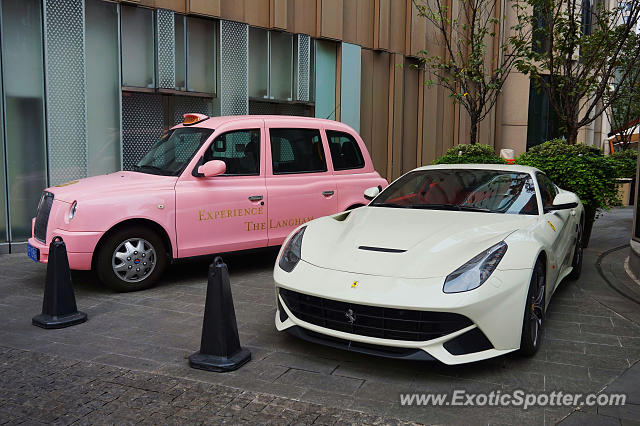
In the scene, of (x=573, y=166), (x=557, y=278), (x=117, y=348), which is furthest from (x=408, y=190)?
(x=573, y=166)

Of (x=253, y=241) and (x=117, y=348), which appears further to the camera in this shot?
(x=253, y=241)

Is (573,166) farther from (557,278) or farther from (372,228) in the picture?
(372,228)

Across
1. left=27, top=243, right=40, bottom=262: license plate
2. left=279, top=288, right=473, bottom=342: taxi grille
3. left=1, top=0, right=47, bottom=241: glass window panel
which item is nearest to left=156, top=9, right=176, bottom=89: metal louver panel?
left=1, top=0, right=47, bottom=241: glass window panel

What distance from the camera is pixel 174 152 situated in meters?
6.95

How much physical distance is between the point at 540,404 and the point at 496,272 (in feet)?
2.94

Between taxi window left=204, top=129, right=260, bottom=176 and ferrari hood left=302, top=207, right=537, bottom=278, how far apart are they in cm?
198

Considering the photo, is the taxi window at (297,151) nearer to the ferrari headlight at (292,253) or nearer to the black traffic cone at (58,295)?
the ferrari headlight at (292,253)

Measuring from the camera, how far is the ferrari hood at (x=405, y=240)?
4.22 metres

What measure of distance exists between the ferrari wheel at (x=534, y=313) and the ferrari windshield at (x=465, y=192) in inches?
30.2

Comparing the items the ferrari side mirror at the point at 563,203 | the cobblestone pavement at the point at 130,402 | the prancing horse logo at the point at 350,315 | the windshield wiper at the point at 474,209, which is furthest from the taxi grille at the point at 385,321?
the ferrari side mirror at the point at 563,203

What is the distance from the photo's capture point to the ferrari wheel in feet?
13.9

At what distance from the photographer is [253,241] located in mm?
7109

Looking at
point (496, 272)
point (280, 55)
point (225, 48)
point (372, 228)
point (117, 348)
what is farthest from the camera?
point (280, 55)

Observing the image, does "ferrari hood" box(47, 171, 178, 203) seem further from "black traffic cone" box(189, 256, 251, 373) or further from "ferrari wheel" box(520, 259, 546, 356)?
"ferrari wheel" box(520, 259, 546, 356)
